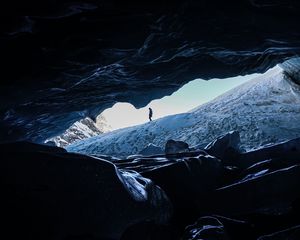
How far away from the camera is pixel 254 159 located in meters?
6.68

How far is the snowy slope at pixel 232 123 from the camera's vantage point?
20734 mm

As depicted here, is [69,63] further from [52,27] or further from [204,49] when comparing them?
[204,49]

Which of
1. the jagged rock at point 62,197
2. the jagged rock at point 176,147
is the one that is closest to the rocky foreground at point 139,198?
the jagged rock at point 62,197

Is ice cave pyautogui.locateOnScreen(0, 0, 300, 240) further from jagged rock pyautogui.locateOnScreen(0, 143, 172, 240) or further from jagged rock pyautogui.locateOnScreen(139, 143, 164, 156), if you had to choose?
jagged rock pyautogui.locateOnScreen(139, 143, 164, 156)

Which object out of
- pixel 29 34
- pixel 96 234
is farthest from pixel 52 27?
pixel 96 234

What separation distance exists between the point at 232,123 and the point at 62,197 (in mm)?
21099

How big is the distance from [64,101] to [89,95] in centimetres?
66

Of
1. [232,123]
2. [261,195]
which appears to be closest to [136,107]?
[261,195]

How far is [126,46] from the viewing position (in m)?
4.74

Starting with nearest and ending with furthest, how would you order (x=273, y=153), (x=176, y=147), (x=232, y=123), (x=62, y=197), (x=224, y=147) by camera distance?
(x=62, y=197)
(x=273, y=153)
(x=224, y=147)
(x=176, y=147)
(x=232, y=123)

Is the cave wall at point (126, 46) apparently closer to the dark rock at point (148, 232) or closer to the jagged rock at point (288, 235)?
the dark rock at point (148, 232)

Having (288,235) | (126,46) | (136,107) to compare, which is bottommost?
(288,235)

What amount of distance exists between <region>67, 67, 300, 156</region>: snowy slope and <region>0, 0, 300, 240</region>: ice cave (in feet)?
43.4

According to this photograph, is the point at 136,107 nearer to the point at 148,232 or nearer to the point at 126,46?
the point at 126,46
